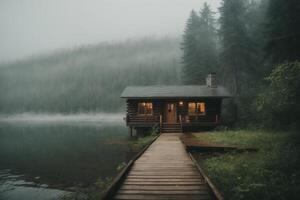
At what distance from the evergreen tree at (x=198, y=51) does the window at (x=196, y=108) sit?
54.7 ft

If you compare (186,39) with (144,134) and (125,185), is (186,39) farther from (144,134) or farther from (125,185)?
(125,185)

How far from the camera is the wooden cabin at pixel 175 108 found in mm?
29719

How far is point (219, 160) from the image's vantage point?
1495 centimetres

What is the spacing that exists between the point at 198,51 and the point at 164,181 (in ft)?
140

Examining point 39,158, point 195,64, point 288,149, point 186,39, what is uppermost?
point 186,39

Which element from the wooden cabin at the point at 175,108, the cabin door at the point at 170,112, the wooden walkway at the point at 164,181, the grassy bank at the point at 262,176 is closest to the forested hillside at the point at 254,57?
the grassy bank at the point at 262,176

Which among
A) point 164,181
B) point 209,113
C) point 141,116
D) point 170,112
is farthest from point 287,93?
point 141,116

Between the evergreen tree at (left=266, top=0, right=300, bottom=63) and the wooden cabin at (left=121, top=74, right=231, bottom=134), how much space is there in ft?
22.5

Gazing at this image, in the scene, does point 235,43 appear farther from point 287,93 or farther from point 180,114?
point 287,93

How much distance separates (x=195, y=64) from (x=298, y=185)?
4090 cm

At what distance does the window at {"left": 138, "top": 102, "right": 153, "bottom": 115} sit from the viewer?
32.1 meters

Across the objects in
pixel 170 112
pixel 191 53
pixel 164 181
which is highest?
pixel 191 53

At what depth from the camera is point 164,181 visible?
A: 9391 millimetres

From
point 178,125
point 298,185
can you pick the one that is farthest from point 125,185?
point 178,125
